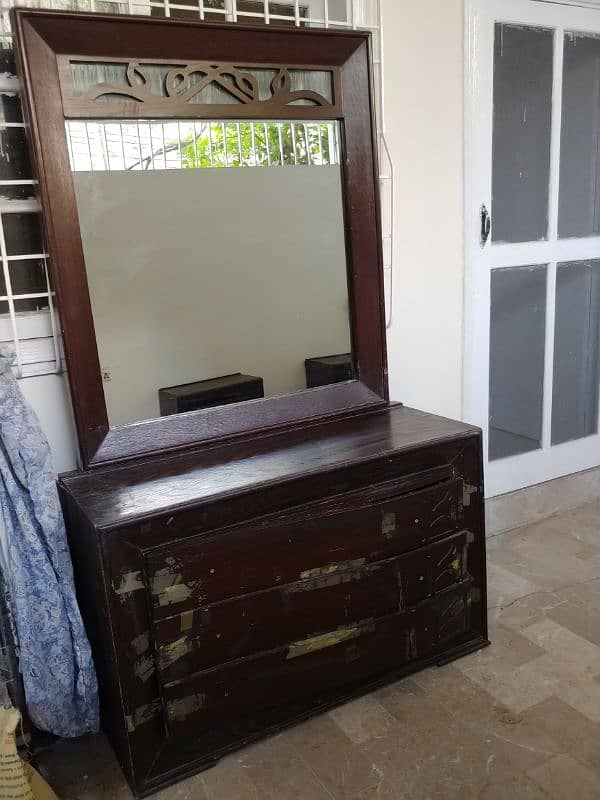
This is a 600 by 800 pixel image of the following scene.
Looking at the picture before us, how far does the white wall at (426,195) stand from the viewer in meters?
2.16

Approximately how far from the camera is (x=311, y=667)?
5.70 ft

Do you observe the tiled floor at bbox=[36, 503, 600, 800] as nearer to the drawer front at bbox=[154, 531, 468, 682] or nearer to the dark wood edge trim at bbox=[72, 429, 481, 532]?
the drawer front at bbox=[154, 531, 468, 682]

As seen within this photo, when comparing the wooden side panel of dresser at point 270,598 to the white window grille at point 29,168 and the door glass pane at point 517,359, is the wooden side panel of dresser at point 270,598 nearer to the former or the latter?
the white window grille at point 29,168

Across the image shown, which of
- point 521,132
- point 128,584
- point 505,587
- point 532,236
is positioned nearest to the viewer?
point 128,584

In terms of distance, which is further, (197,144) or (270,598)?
(197,144)

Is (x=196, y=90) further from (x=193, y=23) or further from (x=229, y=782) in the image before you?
(x=229, y=782)

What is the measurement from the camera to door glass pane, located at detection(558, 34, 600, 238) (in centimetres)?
255

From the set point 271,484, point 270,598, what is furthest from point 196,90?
point 270,598

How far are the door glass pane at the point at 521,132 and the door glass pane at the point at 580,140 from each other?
10 centimetres

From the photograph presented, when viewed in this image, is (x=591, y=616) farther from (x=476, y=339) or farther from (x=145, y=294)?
(x=145, y=294)

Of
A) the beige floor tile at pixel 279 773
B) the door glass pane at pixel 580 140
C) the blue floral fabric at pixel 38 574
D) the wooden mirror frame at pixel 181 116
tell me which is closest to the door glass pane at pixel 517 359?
the door glass pane at pixel 580 140

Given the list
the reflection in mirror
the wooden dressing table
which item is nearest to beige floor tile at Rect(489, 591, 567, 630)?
the wooden dressing table

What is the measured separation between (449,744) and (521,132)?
6.49 feet

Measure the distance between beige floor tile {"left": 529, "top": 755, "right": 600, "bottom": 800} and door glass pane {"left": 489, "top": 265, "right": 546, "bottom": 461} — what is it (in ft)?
4.12
